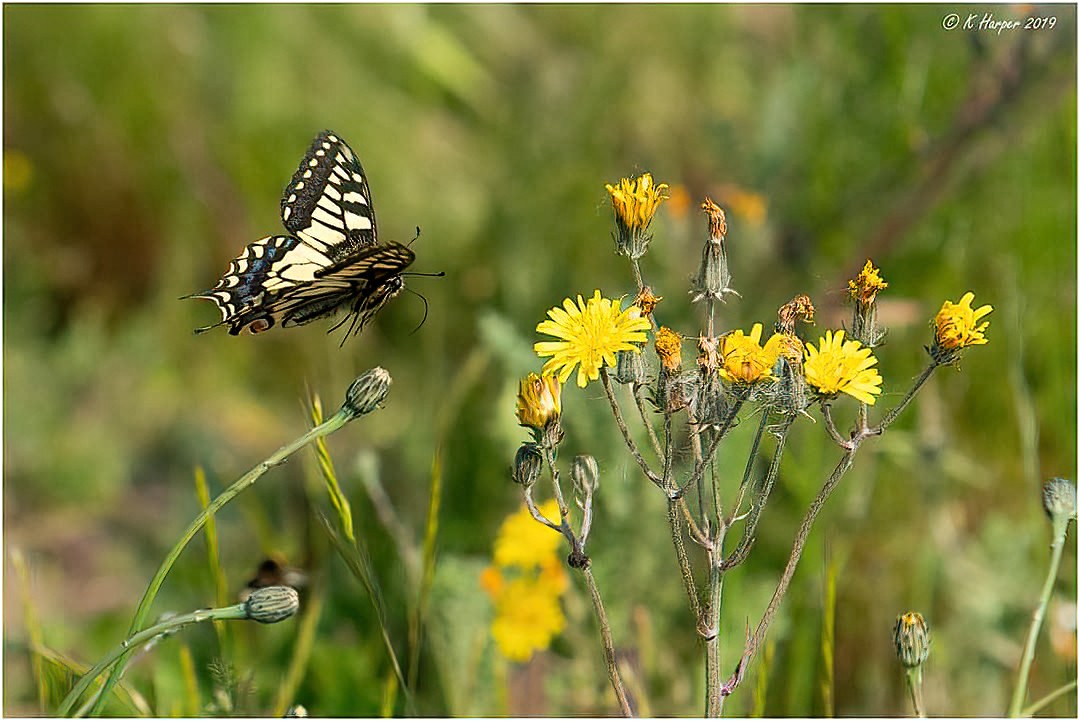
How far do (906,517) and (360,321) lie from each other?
2.01 meters

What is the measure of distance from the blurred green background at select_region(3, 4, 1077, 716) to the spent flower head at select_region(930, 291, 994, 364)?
631 millimetres

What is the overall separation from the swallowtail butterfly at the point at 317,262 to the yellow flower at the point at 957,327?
847mm

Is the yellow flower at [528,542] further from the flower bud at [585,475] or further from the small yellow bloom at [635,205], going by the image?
the small yellow bloom at [635,205]

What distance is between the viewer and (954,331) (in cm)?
142

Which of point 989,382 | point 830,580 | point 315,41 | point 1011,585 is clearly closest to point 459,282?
point 315,41

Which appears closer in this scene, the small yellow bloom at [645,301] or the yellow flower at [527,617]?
the small yellow bloom at [645,301]

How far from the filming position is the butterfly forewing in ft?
6.39

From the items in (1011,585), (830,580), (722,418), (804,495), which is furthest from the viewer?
(1011,585)

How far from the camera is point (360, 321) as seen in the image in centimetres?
181

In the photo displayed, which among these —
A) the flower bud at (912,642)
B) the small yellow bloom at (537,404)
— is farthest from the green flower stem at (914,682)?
the small yellow bloom at (537,404)

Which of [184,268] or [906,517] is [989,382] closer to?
[906,517]

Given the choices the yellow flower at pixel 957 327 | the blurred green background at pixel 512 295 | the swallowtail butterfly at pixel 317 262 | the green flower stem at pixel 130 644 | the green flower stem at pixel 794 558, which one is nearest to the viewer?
A: the green flower stem at pixel 130 644

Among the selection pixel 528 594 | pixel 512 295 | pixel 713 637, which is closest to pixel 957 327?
pixel 713 637

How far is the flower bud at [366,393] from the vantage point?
1.36m
